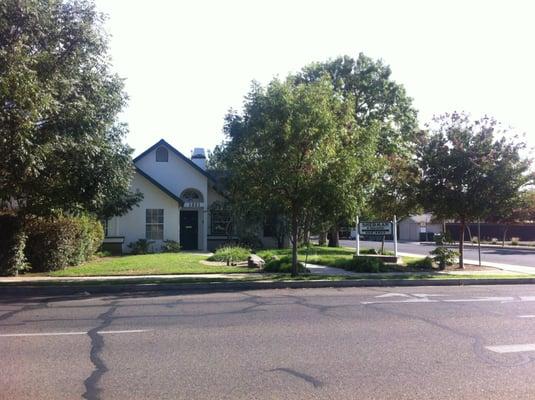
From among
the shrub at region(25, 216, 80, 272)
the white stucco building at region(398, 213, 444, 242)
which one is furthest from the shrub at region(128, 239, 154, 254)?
the white stucco building at region(398, 213, 444, 242)

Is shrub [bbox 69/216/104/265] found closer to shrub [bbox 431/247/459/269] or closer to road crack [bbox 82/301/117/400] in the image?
road crack [bbox 82/301/117/400]

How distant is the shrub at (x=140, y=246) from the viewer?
28961 millimetres

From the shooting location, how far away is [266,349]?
25.1 feet

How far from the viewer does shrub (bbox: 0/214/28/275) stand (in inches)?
703

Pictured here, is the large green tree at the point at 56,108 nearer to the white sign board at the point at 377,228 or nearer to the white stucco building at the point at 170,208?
the white sign board at the point at 377,228

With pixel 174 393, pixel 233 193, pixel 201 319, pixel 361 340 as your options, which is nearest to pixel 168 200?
pixel 233 193

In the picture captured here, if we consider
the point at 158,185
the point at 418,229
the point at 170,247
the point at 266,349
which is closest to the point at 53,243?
the point at 170,247

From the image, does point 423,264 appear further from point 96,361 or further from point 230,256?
point 96,361

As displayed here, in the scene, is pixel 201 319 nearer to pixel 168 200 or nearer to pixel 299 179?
pixel 299 179

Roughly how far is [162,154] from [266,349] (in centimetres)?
2581

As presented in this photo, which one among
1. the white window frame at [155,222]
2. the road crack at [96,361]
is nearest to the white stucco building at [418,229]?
the white window frame at [155,222]

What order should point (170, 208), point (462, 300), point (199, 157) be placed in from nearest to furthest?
point (462, 300) < point (170, 208) < point (199, 157)

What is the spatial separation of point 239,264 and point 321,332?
547 inches

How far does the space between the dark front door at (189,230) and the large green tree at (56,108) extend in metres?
13.2
